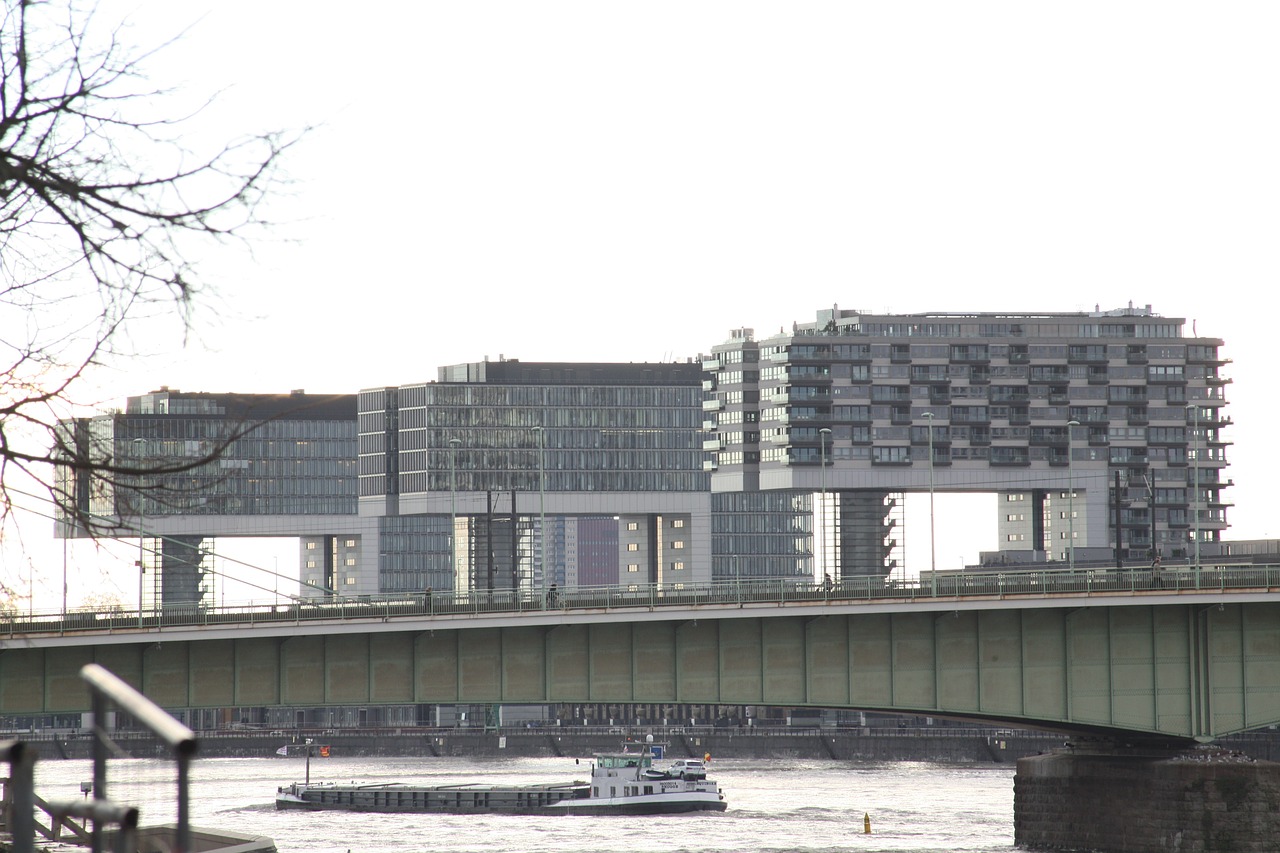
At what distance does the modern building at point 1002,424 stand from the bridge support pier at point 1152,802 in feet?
328

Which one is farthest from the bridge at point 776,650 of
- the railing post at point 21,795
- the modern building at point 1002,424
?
the modern building at point 1002,424

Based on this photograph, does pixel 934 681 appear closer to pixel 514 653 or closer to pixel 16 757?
pixel 514 653

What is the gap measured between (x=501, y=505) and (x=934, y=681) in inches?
5536

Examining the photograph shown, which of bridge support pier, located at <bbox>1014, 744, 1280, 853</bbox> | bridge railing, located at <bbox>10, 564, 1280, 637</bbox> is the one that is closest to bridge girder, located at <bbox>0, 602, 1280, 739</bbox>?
bridge railing, located at <bbox>10, 564, 1280, 637</bbox>

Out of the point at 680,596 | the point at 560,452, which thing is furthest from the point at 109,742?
the point at 560,452

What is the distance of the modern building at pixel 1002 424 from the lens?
170750 millimetres

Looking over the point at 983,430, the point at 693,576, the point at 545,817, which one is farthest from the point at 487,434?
the point at 545,817

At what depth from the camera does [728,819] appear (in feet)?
332

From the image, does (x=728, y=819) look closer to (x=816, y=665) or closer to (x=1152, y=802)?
(x=1152, y=802)

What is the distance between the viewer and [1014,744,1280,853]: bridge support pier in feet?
204

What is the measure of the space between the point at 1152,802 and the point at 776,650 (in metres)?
15.1

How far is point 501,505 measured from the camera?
19812cm

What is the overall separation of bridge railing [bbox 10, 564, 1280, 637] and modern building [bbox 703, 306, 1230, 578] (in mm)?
107417

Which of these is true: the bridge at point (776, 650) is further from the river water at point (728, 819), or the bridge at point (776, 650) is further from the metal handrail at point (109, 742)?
the metal handrail at point (109, 742)
